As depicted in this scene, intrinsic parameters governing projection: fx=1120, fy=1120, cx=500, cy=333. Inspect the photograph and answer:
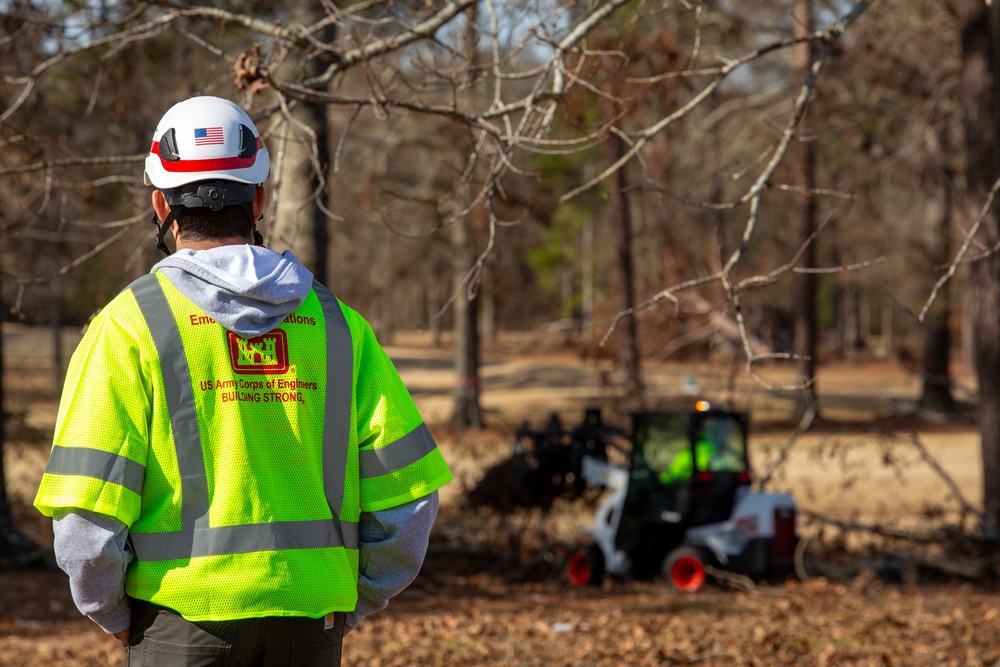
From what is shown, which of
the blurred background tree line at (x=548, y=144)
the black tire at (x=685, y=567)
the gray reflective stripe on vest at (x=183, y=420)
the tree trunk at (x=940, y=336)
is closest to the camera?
the gray reflective stripe on vest at (x=183, y=420)

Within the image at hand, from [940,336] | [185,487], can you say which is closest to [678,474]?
[185,487]

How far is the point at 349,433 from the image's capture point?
8.63ft

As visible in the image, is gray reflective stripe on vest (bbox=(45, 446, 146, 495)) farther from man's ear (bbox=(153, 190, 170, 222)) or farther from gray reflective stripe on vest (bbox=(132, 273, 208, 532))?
man's ear (bbox=(153, 190, 170, 222))

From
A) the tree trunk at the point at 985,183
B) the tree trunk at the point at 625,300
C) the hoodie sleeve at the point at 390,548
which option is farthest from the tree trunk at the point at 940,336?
the hoodie sleeve at the point at 390,548

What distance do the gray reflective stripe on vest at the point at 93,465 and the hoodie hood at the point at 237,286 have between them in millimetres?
377

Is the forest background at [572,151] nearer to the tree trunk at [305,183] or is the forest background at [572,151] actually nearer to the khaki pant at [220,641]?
the tree trunk at [305,183]

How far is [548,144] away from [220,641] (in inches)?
150

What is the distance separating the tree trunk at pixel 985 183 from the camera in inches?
411

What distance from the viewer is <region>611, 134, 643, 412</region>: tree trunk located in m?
19.2

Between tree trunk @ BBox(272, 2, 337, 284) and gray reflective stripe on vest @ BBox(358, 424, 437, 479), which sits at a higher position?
tree trunk @ BBox(272, 2, 337, 284)

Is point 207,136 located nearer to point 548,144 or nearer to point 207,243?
point 207,243

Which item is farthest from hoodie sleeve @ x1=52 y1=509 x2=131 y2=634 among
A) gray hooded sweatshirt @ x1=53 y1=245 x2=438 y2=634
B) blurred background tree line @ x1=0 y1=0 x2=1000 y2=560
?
blurred background tree line @ x1=0 y1=0 x2=1000 y2=560

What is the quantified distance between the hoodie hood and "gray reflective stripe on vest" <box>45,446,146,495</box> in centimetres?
38

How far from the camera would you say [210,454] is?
246 cm
